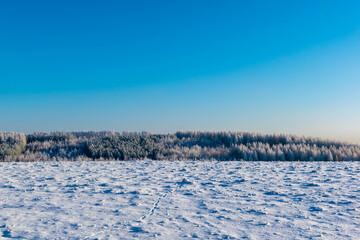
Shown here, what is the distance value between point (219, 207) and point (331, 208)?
5.88 feet

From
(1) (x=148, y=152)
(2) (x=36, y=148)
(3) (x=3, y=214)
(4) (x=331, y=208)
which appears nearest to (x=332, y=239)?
(4) (x=331, y=208)

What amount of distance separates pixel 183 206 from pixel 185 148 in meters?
12.5

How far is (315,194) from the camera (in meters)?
5.98

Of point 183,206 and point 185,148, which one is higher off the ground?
point 185,148

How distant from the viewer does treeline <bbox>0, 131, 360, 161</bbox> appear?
14961 mm

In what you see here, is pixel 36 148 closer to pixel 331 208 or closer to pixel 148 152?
pixel 148 152

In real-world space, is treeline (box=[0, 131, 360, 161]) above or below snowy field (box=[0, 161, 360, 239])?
above

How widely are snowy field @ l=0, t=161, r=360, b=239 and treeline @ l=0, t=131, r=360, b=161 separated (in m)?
6.45

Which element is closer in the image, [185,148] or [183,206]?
[183,206]

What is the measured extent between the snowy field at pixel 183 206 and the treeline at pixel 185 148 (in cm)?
645

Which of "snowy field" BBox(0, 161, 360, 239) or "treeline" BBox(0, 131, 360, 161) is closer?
"snowy field" BBox(0, 161, 360, 239)

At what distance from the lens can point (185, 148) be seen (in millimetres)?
17688

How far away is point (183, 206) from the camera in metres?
5.22

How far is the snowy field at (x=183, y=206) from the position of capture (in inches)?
157
